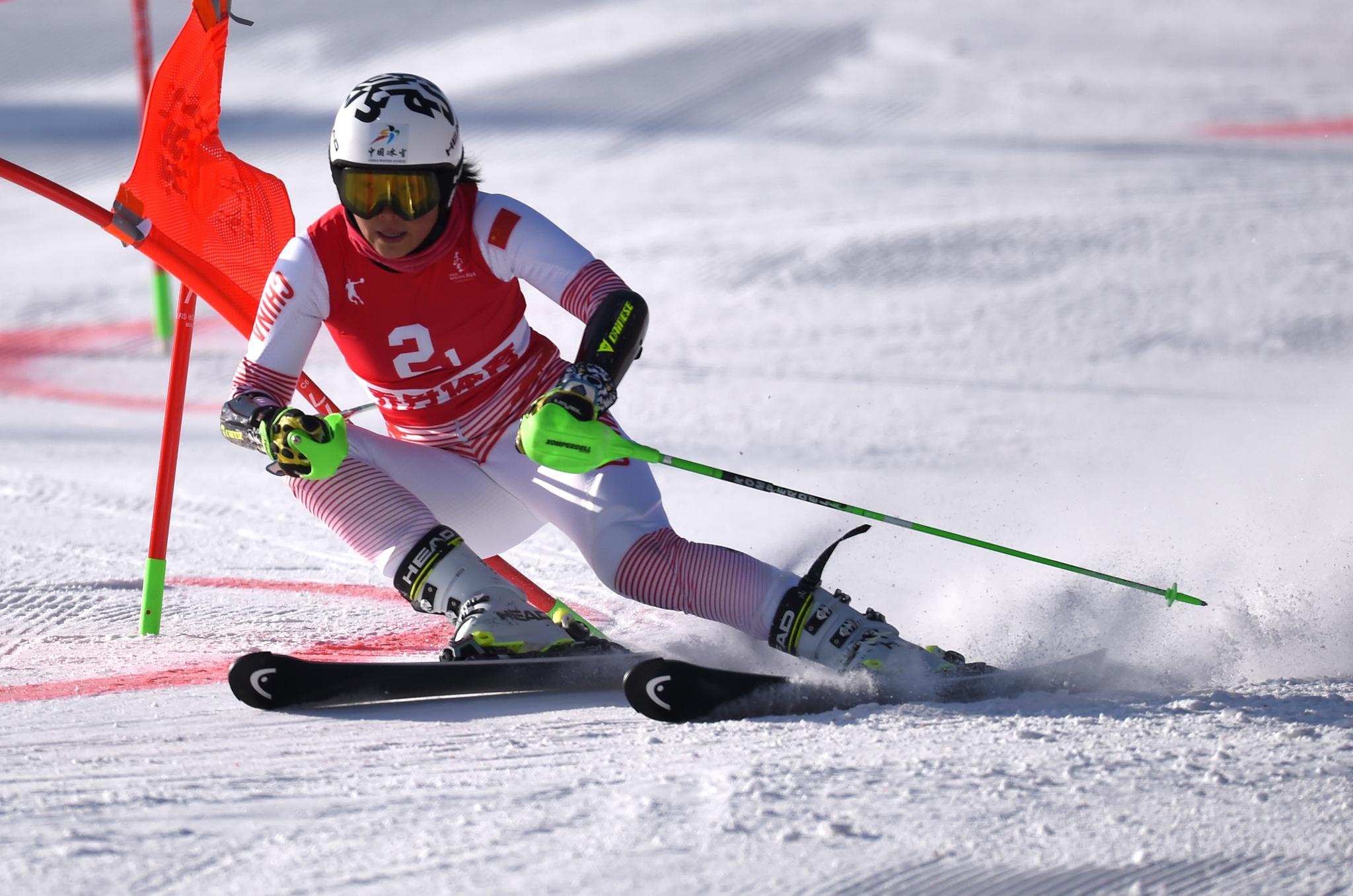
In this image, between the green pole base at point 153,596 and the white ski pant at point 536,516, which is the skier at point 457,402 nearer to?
the white ski pant at point 536,516

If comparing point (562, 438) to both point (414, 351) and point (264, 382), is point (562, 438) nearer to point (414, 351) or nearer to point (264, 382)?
point (414, 351)

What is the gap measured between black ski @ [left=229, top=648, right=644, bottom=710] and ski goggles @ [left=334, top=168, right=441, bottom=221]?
108 centimetres

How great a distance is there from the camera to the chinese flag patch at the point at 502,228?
3537 millimetres

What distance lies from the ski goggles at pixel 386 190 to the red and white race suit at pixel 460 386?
13 centimetres

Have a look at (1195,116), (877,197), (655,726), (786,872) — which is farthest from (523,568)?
(1195,116)

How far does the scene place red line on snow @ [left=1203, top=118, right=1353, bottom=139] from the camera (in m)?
13.3

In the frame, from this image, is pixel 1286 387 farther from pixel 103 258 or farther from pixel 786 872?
pixel 103 258

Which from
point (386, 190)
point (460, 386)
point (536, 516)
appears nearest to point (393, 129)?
point (386, 190)

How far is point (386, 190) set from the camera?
134 inches

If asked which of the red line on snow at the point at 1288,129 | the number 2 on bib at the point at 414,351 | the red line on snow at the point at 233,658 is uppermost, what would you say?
the red line on snow at the point at 1288,129

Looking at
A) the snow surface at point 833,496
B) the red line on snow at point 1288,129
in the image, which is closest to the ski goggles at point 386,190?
the snow surface at point 833,496

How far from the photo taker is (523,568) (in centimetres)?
508

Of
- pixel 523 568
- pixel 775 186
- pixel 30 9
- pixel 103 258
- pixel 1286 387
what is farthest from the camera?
pixel 30 9

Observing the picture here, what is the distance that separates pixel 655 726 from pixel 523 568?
2.09m
